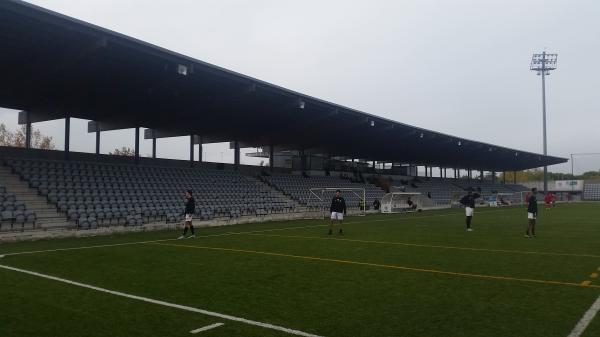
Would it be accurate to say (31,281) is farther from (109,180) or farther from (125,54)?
(109,180)

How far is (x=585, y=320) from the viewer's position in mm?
6309

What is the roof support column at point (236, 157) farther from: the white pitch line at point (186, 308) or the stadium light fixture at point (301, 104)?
the white pitch line at point (186, 308)

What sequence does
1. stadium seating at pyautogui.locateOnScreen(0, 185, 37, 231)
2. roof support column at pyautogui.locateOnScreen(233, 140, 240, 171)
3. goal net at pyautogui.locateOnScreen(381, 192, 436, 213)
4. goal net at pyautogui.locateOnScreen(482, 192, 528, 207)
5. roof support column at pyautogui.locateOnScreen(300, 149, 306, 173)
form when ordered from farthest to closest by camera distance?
goal net at pyautogui.locateOnScreen(482, 192, 528, 207) < roof support column at pyautogui.locateOnScreen(300, 149, 306, 173) < roof support column at pyautogui.locateOnScreen(233, 140, 240, 171) < goal net at pyautogui.locateOnScreen(381, 192, 436, 213) < stadium seating at pyautogui.locateOnScreen(0, 185, 37, 231)

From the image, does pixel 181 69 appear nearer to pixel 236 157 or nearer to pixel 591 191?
pixel 236 157

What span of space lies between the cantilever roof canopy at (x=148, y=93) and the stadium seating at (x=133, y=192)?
12.6ft

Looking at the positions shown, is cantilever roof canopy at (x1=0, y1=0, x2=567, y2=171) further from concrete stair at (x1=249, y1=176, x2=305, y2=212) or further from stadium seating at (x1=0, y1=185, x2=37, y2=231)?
stadium seating at (x1=0, y1=185, x2=37, y2=231)

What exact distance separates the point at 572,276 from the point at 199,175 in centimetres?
2839

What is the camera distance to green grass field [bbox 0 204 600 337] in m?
6.18

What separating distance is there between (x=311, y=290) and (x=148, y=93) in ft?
71.0

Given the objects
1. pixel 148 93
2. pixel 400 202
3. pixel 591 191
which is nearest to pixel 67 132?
pixel 148 93

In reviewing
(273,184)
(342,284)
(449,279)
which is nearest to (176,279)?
(342,284)

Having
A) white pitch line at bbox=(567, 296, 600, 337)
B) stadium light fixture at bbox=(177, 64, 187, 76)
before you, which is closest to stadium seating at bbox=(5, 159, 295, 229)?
stadium light fixture at bbox=(177, 64, 187, 76)

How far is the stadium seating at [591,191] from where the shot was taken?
87756 mm

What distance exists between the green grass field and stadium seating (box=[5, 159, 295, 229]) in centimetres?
745
